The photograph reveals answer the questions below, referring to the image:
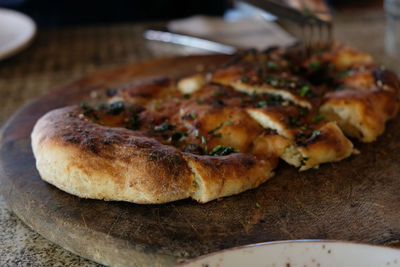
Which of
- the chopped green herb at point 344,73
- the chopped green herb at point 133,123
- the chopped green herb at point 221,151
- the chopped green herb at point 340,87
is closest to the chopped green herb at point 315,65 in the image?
the chopped green herb at point 344,73

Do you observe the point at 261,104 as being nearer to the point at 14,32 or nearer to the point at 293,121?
the point at 293,121

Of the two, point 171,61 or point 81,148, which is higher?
point 81,148

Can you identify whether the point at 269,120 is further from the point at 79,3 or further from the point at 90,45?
the point at 79,3

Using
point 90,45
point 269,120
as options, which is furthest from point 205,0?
point 269,120

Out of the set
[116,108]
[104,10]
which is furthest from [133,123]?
[104,10]

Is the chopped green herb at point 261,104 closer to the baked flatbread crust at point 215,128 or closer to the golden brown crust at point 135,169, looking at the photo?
the baked flatbread crust at point 215,128

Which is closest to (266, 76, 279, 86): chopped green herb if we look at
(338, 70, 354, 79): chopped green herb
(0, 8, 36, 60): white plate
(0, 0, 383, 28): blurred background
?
(338, 70, 354, 79): chopped green herb

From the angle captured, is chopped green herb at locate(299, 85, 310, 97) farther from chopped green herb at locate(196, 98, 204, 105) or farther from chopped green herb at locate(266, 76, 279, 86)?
chopped green herb at locate(196, 98, 204, 105)
